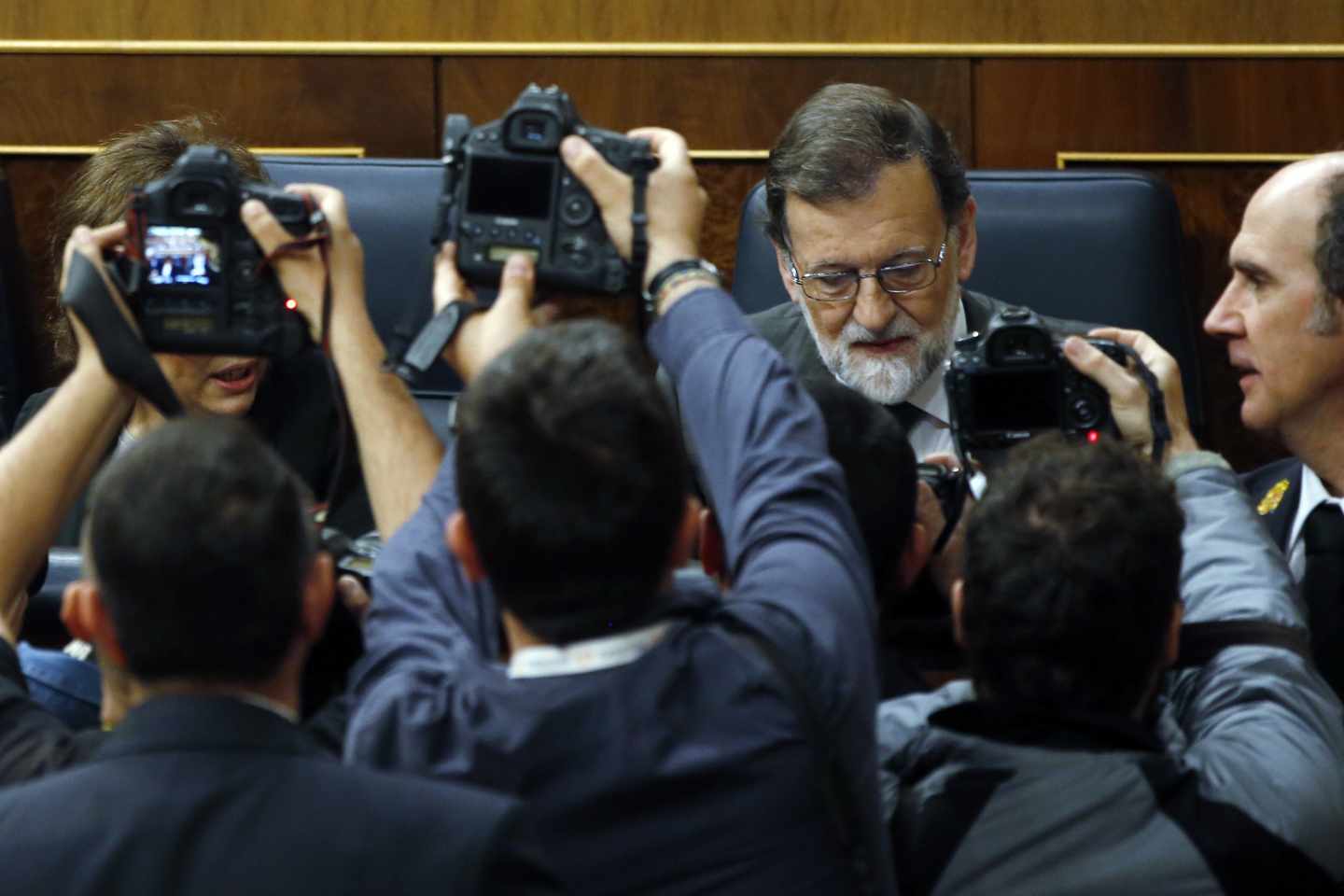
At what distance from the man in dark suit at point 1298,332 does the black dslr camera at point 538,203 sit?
2.68ft

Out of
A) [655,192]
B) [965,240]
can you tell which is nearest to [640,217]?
[655,192]

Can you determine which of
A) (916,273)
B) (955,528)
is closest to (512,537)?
(955,528)

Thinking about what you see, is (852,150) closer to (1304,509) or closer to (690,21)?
(1304,509)

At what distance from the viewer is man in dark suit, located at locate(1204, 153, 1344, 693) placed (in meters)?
1.85

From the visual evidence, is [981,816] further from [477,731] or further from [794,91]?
[794,91]

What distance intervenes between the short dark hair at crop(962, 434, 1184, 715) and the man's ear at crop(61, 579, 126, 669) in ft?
1.80

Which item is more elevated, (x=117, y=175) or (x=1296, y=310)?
(x=117, y=175)

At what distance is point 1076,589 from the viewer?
117cm

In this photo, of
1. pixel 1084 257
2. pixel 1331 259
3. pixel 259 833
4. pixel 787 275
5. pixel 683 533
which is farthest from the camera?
pixel 1084 257

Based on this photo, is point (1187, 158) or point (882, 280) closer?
point (882, 280)

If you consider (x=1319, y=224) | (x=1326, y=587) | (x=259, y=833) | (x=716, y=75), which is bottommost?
(x=1326, y=587)

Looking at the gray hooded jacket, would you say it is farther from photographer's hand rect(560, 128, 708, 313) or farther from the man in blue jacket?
photographer's hand rect(560, 128, 708, 313)

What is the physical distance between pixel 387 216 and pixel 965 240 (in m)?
0.89

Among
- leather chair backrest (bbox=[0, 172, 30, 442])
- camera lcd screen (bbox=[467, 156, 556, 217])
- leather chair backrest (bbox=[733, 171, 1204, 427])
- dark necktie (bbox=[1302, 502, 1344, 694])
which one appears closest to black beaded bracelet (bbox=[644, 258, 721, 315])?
camera lcd screen (bbox=[467, 156, 556, 217])
